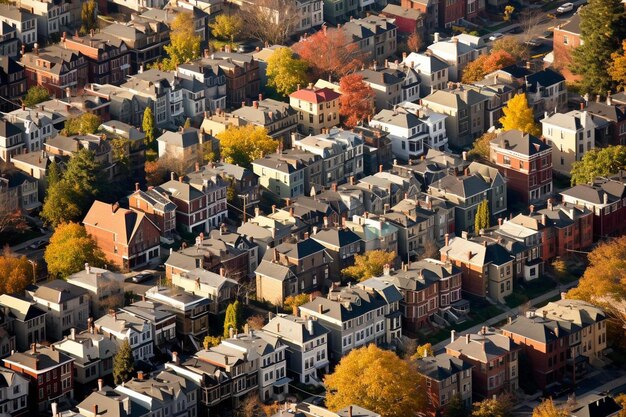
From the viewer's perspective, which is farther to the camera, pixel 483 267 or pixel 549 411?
pixel 483 267

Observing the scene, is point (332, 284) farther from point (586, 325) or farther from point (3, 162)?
point (3, 162)

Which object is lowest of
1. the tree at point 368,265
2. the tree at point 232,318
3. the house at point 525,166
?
the house at point 525,166

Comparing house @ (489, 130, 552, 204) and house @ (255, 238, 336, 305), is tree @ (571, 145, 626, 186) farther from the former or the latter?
house @ (255, 238, 336, 305)

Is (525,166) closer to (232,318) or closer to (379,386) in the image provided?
(232,318)

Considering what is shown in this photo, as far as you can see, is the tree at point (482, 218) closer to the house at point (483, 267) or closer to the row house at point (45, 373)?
the house at point (483, 267)

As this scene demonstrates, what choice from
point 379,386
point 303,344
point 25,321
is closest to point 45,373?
point 25,321

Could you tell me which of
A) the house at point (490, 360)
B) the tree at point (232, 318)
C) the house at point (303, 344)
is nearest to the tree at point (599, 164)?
the house at point (490, 360)

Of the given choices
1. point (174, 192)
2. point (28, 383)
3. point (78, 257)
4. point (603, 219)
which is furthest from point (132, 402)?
point (603, 219)
